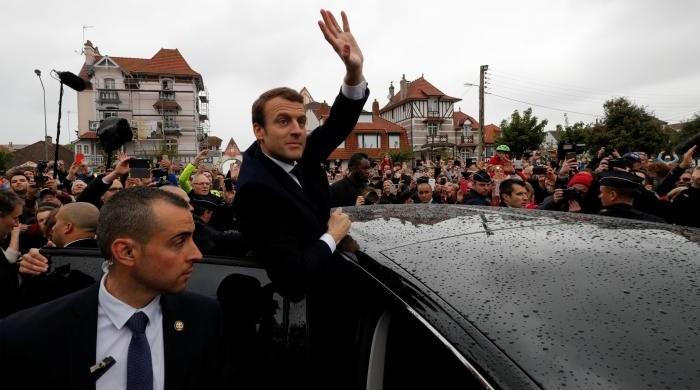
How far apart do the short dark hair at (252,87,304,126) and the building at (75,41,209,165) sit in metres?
57.9

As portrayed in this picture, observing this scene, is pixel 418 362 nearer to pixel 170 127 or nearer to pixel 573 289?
pixel 573 289

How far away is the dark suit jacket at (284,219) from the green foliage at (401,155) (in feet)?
173

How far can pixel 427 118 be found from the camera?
217 ft

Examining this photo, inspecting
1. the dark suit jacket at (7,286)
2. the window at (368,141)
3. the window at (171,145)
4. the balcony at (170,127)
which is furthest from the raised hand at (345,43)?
the balcony at (170,127)

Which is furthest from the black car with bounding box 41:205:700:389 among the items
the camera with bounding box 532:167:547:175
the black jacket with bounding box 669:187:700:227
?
the camera with bounding box 532:167:547:175

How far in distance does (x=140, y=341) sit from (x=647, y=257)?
1511mm

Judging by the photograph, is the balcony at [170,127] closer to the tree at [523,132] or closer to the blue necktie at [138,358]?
the tree at [523,132]

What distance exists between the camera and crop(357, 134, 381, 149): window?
59.2m

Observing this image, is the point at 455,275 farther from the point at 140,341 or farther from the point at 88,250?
the point at 88,250

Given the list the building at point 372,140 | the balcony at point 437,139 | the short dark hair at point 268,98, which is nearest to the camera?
the short dark hair at point 268,98

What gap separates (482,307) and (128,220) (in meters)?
1.10

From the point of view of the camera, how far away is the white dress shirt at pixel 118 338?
1.44 m

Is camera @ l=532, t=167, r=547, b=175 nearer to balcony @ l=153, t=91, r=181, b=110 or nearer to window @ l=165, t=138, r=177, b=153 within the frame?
window @ l=165, t=138, r=177, b=153

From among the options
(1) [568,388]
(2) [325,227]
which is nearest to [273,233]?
(2) [325,227]
